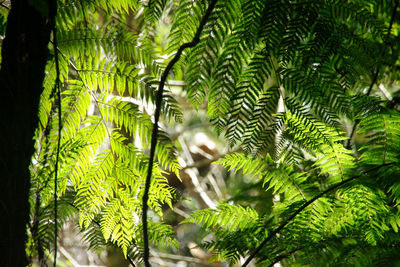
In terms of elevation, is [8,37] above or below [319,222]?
above

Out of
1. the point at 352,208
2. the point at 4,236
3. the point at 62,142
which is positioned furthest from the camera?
the point at 62,142

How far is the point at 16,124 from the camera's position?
2.56 ft

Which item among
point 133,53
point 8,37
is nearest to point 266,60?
point 133,53

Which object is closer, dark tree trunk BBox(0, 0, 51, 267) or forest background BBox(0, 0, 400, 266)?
dark tree trunk BBox(0, 0, 51, 267)

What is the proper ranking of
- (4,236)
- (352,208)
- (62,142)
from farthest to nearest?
Result: (62,142) → (352,208) → (4,236)

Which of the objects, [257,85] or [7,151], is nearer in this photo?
[7,151]

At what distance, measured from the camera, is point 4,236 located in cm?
76

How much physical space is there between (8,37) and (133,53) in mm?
515

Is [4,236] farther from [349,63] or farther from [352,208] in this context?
[349,63]

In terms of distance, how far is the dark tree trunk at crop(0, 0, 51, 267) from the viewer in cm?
76

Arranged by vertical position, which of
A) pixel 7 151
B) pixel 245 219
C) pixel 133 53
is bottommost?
pixel 245 219

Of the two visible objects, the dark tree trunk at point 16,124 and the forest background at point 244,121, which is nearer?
the dark tree trunk at point 16,124

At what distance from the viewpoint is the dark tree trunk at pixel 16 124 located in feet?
2.51

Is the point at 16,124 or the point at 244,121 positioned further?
the point at 244,121
